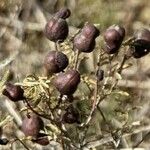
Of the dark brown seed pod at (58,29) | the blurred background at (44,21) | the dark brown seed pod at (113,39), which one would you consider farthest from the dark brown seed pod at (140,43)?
the blurred background at (44,21)

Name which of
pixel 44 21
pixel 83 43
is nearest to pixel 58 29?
pixel 83 43

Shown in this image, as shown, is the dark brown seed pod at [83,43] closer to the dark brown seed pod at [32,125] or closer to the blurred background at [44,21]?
the dark brown seed pod at [32,125]

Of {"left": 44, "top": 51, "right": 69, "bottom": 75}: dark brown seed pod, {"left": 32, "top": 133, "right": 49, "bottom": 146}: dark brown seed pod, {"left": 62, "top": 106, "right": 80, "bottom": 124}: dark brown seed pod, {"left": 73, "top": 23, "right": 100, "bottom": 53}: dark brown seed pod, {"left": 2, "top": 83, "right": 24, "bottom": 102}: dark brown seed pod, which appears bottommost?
{"left": 32, "top": 133, "right": 49, "bottom": 146}: dark brown seed pod

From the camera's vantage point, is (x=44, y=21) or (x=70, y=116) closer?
(x=70, y=116)

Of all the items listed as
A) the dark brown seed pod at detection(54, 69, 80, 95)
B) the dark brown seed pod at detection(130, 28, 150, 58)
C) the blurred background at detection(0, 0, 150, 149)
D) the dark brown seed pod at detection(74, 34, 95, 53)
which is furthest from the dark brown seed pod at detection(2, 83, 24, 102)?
the blurred background at detection(0, 0, 150, 149)

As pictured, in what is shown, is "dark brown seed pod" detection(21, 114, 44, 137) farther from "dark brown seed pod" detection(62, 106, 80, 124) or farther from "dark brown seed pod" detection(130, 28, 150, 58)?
"dark brown seed pod" detection(130, 28, 150, 58)

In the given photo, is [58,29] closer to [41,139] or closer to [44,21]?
[41,139]
